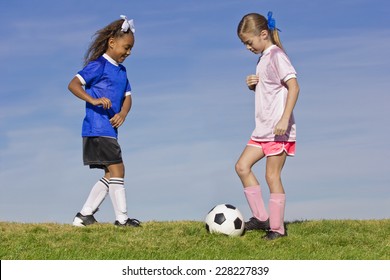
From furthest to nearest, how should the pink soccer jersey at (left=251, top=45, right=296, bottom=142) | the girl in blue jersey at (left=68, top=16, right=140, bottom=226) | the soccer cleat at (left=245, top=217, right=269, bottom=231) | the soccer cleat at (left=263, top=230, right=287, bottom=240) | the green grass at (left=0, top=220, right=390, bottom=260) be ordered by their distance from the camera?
the girl in blue jersey at (left=68, top=16, right=140, bottom=226)
the soccer cleat at (left=245, top=217, right=269, bottom=231)
the soccer cleat at (left=263, top=230, right=287, bottom=240)
the pink soccer jersey at (left=251, top=45, right=296, bottom=142)
the green grass at (left=0, top=220, right=390, bottom=260)

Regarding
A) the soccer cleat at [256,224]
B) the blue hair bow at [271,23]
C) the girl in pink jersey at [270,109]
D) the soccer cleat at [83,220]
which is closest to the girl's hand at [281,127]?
the girl in pink jersey at [270,109]

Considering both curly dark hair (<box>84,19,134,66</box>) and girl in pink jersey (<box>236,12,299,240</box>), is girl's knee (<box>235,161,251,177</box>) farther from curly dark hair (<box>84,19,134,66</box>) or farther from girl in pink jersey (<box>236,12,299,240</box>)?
curly dark hair (<box>84,19,134,66</box>)

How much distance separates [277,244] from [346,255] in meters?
0.86

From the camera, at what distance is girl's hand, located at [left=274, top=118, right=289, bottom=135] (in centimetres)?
773

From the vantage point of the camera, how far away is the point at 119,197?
9422 millimetres

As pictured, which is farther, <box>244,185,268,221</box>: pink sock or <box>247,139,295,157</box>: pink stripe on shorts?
<box>244,185,268,221</box>: pink sock

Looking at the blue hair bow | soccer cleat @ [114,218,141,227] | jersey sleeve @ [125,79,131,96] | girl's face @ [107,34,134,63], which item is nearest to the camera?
the blue hair bow

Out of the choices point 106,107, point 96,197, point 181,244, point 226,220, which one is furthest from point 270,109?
point 96,197

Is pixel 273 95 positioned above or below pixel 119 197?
above

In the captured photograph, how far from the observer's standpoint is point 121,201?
9453mm

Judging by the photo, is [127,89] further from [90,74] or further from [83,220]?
[83,220]

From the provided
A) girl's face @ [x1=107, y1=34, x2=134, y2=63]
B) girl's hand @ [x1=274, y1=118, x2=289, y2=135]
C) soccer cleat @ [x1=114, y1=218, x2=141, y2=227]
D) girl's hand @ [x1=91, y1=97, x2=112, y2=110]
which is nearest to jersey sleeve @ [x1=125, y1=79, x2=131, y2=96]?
girl's face @ [x1=107, y1=34, x2=134, y2=63]

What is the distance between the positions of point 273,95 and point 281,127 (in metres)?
0.62
